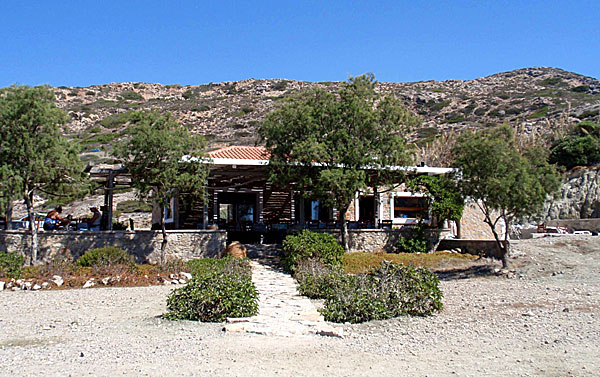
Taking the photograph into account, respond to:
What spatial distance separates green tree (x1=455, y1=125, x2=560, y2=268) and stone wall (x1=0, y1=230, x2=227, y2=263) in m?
8.20

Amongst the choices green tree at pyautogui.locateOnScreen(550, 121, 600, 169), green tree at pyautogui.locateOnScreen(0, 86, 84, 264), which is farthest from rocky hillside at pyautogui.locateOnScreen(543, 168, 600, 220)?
green tree at pyautogui.locateOnScreen(0, 86, 84, 264)

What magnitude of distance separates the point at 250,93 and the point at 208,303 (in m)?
60.0

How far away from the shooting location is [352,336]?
724 cm

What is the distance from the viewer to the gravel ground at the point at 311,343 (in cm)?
566

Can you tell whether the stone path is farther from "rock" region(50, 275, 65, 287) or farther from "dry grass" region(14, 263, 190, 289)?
"rock" region(50, 275, 65, 287)

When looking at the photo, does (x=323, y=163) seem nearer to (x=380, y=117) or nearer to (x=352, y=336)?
(x=380, y=117)

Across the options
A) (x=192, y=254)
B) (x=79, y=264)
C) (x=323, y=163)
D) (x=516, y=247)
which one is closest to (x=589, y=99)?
(x=516, y=247)

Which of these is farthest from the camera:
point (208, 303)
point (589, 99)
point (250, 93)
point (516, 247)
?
point (250, 93)

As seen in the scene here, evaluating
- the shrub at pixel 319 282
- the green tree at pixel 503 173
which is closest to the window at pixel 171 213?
the shrub at pixel 319 282

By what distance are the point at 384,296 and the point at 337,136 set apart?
31.7ft

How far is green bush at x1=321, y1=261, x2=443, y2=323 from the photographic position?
8391mm

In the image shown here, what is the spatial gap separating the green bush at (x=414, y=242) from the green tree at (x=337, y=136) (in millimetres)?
3113

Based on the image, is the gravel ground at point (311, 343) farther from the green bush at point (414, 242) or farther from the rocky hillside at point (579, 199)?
the rocky hillside at point (579, 199)

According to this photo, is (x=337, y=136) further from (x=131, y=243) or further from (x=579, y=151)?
(x=579, y=151)
